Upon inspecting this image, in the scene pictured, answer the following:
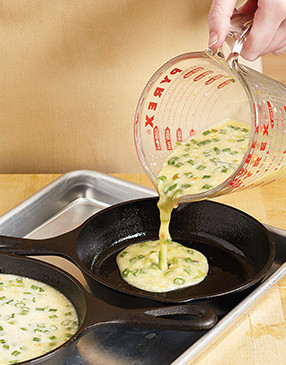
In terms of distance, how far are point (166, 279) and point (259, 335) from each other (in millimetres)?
218

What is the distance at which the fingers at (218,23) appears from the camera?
1196mm

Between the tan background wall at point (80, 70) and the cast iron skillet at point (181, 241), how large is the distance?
1.34ft

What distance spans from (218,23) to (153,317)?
54cm

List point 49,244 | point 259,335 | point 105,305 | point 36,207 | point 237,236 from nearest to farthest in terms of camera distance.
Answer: point 105,305 → point 259,335 → point 49,244 → point 237,236 → point 36,207

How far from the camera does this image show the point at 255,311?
4.02 ft

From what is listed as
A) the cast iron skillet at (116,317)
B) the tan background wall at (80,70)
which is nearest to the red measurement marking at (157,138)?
the cast iron skillet at (116,317)

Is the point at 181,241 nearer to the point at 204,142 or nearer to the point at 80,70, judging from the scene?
the point at 204,142

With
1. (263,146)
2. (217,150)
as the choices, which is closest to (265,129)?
(263,146)

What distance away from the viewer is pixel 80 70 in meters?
1.74

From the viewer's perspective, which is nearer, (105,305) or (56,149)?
(105,305)

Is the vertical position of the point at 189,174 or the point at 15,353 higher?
the point at 189,174

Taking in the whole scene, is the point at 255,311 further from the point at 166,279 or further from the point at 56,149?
the point at 56,149

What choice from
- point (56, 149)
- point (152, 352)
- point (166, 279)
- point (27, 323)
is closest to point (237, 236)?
point (166, 279)

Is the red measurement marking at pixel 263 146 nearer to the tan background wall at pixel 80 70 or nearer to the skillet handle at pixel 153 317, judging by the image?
the skillet handle at pixel 153 317
